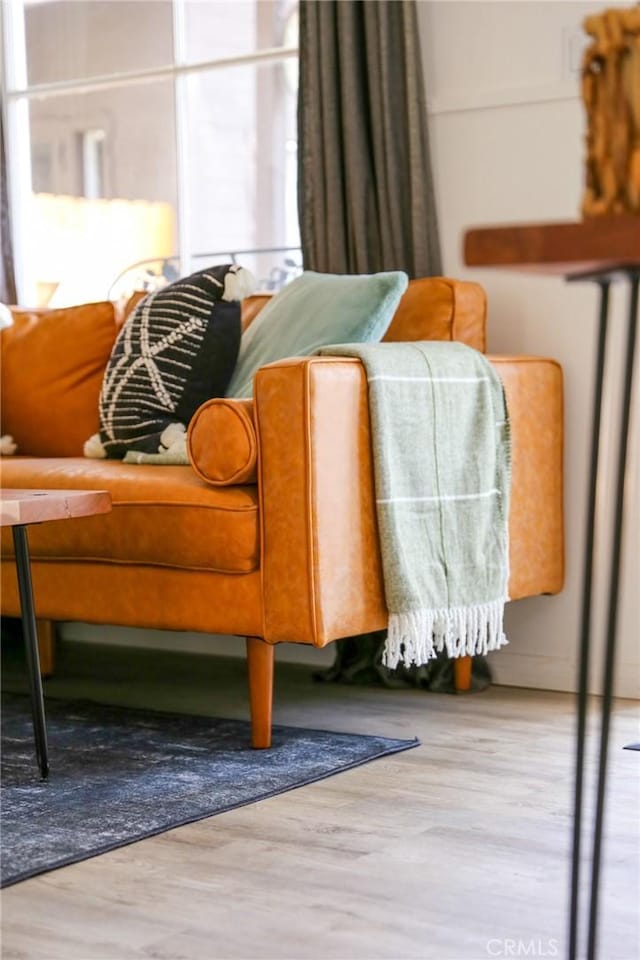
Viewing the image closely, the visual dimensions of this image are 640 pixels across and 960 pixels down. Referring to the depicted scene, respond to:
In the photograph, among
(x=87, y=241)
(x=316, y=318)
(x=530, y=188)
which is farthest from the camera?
(x=87, y=241)

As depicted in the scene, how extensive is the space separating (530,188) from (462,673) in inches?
46.0

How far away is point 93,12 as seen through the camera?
4.16 metres

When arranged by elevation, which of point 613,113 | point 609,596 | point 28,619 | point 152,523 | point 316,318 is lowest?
point 28,619

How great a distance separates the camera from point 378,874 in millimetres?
1936

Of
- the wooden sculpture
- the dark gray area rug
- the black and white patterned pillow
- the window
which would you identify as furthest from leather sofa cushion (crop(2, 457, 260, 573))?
the wooden sculpture

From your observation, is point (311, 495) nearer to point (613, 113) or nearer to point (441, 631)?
point (441, 631)

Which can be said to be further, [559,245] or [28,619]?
[28,619]

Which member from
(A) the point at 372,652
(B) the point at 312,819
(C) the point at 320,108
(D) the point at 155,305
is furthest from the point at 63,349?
(B) the point at 312,819

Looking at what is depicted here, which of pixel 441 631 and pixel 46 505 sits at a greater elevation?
pixel 46 505

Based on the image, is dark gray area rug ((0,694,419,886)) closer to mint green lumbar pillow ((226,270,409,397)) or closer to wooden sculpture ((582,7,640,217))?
mint green lumbar pillow ((226,270,409,397))

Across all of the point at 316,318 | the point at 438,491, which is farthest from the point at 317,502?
the point at 316,318

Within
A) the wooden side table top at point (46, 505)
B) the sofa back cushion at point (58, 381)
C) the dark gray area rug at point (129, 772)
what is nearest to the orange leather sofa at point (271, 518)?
the dark gray area rug at point (129, 772)

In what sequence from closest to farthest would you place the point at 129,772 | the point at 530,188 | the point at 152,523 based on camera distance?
the point at 129,772
the point at 152,523
the point at 530,188

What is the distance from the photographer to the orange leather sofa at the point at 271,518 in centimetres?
258
